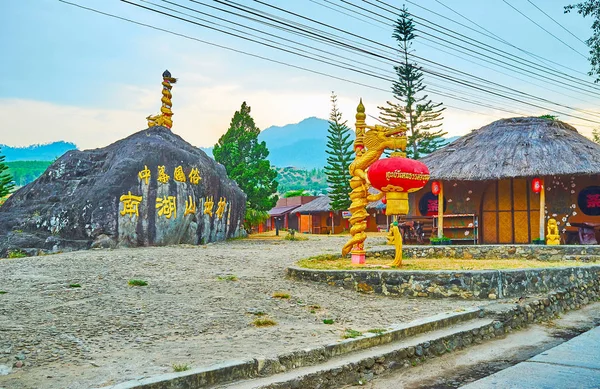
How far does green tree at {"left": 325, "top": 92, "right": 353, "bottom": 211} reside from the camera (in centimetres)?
3441

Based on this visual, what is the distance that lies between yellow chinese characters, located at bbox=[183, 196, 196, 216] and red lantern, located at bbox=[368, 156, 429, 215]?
697 centimetres

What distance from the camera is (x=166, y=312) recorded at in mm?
6676

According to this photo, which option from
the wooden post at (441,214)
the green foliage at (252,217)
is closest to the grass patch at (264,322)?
the wooden post at (441,214)

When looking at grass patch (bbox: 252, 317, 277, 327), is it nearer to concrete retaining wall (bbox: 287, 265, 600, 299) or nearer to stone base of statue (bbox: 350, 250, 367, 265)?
concrete retaining wall (bbox: 287, 265, 600, 299)

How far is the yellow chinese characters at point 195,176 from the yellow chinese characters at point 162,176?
0.99 m

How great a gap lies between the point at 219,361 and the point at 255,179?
871 inches

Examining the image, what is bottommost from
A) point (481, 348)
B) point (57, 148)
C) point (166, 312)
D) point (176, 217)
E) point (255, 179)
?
point (481, 348)

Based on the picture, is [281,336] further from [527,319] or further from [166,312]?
[527,319]

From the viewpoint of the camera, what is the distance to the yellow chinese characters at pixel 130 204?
552 inches

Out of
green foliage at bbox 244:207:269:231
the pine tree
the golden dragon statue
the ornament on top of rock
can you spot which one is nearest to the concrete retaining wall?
the golden dragon statue

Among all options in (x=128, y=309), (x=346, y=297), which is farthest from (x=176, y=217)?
(x=128, y=309)

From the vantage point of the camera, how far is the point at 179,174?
51.6 feet

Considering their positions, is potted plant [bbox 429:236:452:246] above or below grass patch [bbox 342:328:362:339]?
above

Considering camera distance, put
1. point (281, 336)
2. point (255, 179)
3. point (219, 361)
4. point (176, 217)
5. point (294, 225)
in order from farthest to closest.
Answer: point (294, 225) < point (255, 179) < point (176, 217) < point (281, 336) < point (219, 361)
